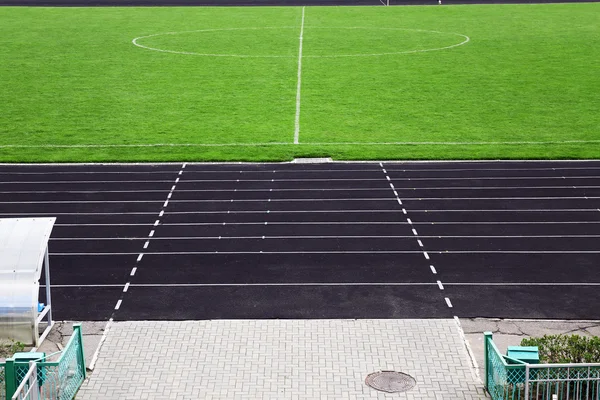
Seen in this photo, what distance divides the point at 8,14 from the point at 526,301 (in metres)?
48.5

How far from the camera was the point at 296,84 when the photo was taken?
4022cm

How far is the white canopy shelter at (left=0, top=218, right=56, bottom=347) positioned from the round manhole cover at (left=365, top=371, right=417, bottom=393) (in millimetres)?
5970

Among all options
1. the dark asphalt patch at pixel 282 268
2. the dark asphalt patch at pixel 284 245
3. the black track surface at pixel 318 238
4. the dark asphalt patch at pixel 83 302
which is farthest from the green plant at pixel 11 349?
the dark asphalt patch at pixel 284 245

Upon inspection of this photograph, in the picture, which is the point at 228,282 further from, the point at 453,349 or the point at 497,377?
the point at 497,377

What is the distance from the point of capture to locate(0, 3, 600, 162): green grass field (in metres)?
31.1

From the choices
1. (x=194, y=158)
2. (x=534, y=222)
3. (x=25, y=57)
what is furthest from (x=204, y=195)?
(x=25, y=57)

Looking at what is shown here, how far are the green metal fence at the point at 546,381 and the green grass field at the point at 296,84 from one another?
15.9 meters

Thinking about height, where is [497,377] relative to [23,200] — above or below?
above

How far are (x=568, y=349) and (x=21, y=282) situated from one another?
30.5 ft

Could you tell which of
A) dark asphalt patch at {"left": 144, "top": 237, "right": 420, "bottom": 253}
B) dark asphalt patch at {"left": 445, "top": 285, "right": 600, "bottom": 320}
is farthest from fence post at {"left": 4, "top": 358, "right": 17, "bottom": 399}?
dark asphalt patch at {"left": 445, "top": 285, "right": 600, "bottom": 320}

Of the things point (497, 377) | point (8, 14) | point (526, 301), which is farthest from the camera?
point (8, 14)

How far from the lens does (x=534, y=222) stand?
23.0 meters

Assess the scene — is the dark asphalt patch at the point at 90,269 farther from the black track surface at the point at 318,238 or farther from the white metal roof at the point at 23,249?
the white metal roof at the point at 23,249

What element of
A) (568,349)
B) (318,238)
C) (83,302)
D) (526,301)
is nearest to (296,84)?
(318,238)
